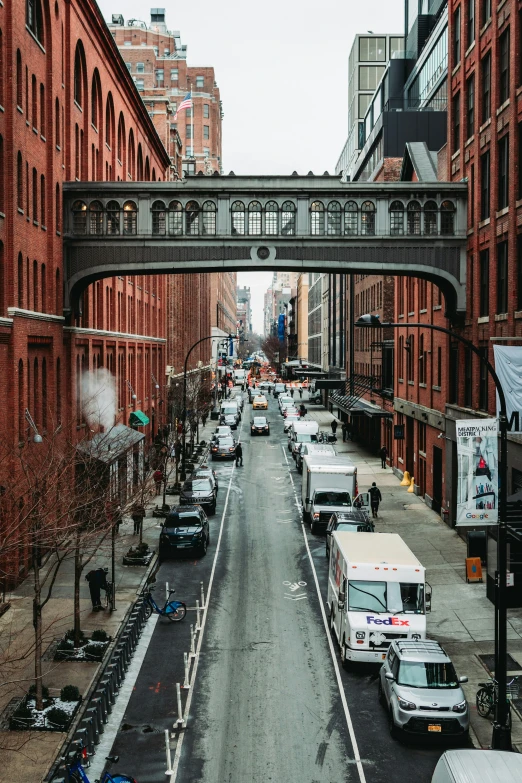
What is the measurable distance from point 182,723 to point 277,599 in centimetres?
956

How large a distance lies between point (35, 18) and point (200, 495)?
2176 centimetres

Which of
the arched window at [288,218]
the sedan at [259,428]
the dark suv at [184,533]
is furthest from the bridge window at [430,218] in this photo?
the sedan at [259,428]

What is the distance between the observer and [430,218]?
36.5 metres

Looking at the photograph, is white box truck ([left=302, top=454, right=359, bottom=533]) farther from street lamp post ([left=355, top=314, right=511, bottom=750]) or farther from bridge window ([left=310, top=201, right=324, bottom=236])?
street lamp post ([left=355, top=314, right=511, bottom=750])

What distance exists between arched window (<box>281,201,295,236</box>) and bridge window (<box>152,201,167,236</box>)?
17.4ft

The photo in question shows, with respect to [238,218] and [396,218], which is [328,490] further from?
[238,218]

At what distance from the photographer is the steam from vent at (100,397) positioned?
3766cm

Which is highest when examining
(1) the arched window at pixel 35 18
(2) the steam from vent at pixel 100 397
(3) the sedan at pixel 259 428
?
(1) the arched window at pixel 35 18

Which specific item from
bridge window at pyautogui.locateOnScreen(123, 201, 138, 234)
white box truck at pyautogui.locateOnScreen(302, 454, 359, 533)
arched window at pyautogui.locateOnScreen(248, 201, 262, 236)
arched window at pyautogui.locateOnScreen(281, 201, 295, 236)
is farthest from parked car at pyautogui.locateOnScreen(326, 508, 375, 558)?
bridge window at pyautogui.locateOnScreen(123, 201, 138, 234)

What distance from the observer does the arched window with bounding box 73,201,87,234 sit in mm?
36000

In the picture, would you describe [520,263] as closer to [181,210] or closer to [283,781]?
[181,210]

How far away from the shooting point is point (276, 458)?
61.2 meters

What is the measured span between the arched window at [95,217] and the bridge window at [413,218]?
13625 mm

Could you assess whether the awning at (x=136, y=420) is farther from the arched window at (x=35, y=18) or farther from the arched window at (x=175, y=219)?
the arched window at (x=35, y=18)
